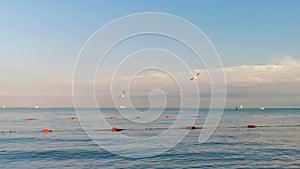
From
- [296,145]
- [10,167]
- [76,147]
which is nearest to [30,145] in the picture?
[76,147]

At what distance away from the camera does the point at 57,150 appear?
193ft

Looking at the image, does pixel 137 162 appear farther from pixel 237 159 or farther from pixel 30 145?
pixel 30 145

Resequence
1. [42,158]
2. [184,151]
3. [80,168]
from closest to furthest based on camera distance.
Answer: [80,168] < [42,158] < [184,151]

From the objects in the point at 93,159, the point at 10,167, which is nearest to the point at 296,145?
the point at 93,159

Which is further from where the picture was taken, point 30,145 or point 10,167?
point 30,145

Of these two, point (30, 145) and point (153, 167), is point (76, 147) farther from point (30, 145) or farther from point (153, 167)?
point (153, 167)

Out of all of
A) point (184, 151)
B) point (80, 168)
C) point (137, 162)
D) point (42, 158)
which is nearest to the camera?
point (80, 168)

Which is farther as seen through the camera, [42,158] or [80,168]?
[42,158]

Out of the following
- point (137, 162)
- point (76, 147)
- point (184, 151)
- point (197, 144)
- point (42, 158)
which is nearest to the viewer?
point (137, 162)

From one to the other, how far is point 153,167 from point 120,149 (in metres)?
17.9

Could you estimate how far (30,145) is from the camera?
6662 cm

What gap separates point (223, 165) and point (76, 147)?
1181 inches

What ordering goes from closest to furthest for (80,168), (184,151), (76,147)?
(80,168) → (184,151) → (76,147)

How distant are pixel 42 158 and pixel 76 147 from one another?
39.9 ft
